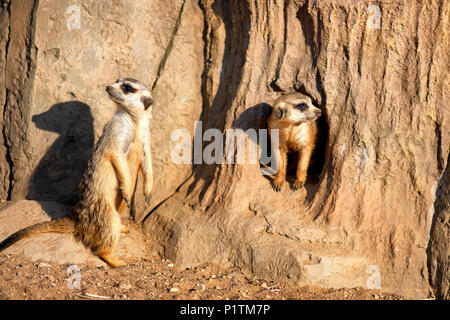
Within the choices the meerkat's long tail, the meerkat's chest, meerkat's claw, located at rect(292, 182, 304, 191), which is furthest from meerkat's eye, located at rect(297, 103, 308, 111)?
the meerkat's long tail

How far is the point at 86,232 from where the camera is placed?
152 inches

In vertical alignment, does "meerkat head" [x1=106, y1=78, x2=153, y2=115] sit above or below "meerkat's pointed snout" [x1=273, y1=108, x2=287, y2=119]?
above

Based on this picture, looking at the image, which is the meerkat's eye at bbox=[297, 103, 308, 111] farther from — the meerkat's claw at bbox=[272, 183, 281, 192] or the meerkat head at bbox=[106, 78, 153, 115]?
the meerkat head at bbox=[106, 78, 153, 115]

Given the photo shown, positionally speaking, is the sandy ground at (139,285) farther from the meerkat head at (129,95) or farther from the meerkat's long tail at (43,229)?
the meerkat head at (129,95)

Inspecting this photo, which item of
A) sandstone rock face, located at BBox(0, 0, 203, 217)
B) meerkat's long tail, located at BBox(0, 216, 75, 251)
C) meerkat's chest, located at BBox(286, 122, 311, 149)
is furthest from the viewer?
Result: sandstone rock face, located at BBox(0, 0, 203, 217)

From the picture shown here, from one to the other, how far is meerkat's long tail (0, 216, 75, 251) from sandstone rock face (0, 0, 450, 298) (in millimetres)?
574

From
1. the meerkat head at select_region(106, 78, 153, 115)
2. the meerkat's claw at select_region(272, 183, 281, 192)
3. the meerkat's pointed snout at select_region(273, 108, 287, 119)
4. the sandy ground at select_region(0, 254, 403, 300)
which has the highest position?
the meerkat head at select_region(106, 78, 153, 115)

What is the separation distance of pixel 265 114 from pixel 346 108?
734 millimetres

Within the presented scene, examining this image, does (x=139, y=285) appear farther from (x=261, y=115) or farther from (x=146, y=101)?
(x=261, y=115)

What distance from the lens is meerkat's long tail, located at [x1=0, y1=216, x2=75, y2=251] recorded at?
3.81 meters

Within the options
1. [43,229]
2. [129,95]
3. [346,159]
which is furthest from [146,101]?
[346,159]

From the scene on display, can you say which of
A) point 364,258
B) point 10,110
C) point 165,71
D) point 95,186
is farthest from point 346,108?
point 10,110

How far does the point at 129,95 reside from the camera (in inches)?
153

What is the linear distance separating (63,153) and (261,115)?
180 cm
